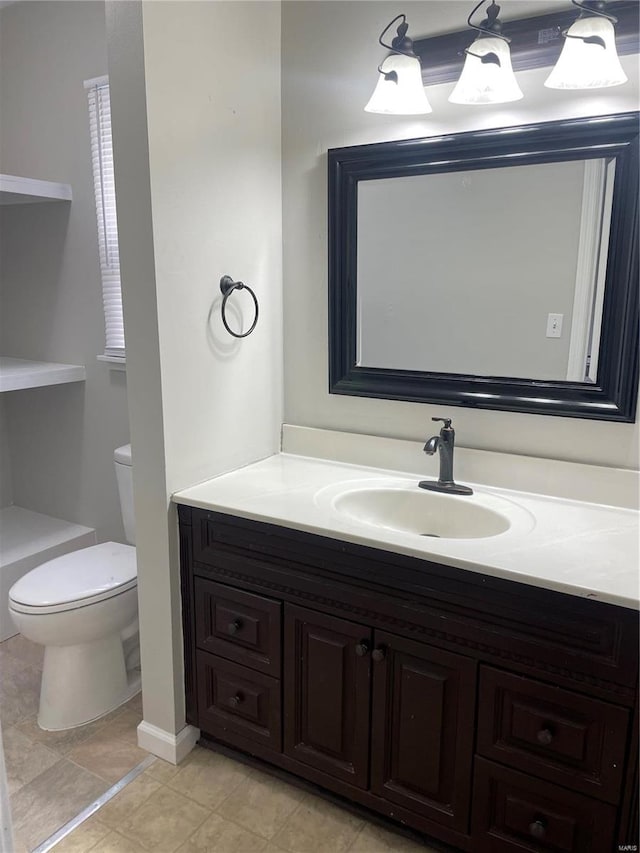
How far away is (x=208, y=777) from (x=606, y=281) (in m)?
1.72

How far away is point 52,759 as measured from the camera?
193 centimetres

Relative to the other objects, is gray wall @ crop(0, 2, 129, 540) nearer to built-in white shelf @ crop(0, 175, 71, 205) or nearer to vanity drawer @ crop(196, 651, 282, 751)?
built-in white shelf @ crop(0, 175, 71, 205)

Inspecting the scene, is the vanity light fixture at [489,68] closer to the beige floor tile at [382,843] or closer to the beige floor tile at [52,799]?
the beige floor tile at [382,843]

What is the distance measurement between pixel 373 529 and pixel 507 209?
35.4 inches

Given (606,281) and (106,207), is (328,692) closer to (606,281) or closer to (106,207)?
(606,281)

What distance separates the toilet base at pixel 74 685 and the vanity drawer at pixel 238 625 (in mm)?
488

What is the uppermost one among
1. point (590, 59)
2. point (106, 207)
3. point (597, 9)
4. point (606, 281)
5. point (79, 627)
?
point (597, 9)

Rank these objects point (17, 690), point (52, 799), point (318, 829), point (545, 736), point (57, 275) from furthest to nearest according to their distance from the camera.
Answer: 1. point (57, 275)
2. point (17, 690)
3. point (52, 799)
4. point (318, 829)
5. point (545, 736)

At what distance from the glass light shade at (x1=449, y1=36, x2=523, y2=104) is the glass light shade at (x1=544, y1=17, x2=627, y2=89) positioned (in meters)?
0.12

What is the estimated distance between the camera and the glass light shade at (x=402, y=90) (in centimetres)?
170

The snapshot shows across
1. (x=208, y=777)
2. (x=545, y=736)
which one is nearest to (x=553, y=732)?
(x=545, y=736)

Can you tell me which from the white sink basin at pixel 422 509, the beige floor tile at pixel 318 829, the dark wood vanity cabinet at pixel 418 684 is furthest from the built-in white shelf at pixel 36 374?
the beige floor tile at pixel 318 829

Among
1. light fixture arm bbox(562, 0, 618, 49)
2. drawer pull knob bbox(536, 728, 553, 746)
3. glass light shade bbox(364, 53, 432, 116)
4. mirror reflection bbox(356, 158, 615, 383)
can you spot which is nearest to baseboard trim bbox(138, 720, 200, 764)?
drawer pull knob bbox(536, 728, 553, 746)

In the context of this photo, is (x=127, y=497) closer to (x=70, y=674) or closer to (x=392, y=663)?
(x=70, y=674)
